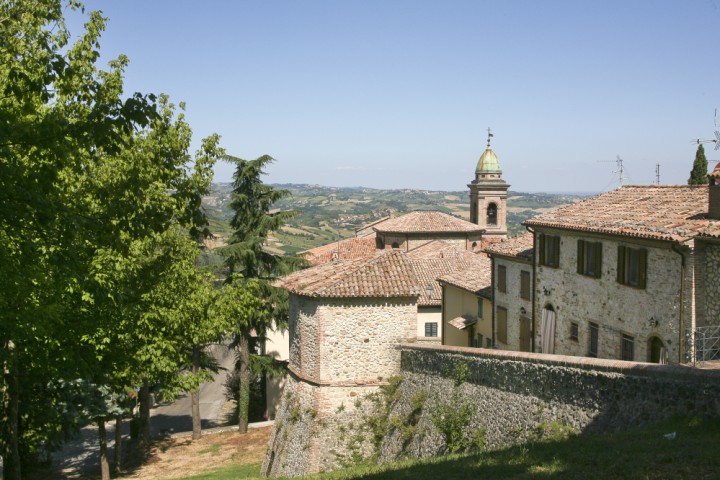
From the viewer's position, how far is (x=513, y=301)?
2441 centimetres

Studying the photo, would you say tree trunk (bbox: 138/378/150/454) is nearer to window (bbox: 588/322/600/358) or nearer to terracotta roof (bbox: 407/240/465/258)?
window (bbox: 588/322/600/358)

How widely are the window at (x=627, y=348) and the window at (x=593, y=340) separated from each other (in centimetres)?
115

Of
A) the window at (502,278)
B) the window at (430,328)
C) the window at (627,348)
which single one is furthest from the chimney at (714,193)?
the window at (430,328)

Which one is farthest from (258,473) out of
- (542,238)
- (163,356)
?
(542,238)

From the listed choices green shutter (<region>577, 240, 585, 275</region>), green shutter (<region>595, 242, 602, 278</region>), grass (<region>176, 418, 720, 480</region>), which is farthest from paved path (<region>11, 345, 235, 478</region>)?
grass (<region>176, 418, 720, 480</region>)

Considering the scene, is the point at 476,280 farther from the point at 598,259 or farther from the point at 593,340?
the point at 598,259

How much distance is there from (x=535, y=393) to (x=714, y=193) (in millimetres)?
7462

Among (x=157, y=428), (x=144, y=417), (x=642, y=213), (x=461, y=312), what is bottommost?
(x=157, y=428)

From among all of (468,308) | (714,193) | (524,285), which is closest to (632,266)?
(714,193)

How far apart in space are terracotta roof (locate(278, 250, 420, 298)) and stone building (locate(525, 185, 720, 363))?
5417mm

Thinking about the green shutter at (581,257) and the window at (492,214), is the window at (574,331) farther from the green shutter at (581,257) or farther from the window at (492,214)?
the window at (492,214)

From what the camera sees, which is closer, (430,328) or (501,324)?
(501,324)

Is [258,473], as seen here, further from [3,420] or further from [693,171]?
[693,171]

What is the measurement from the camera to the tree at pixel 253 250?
98.4 feet
